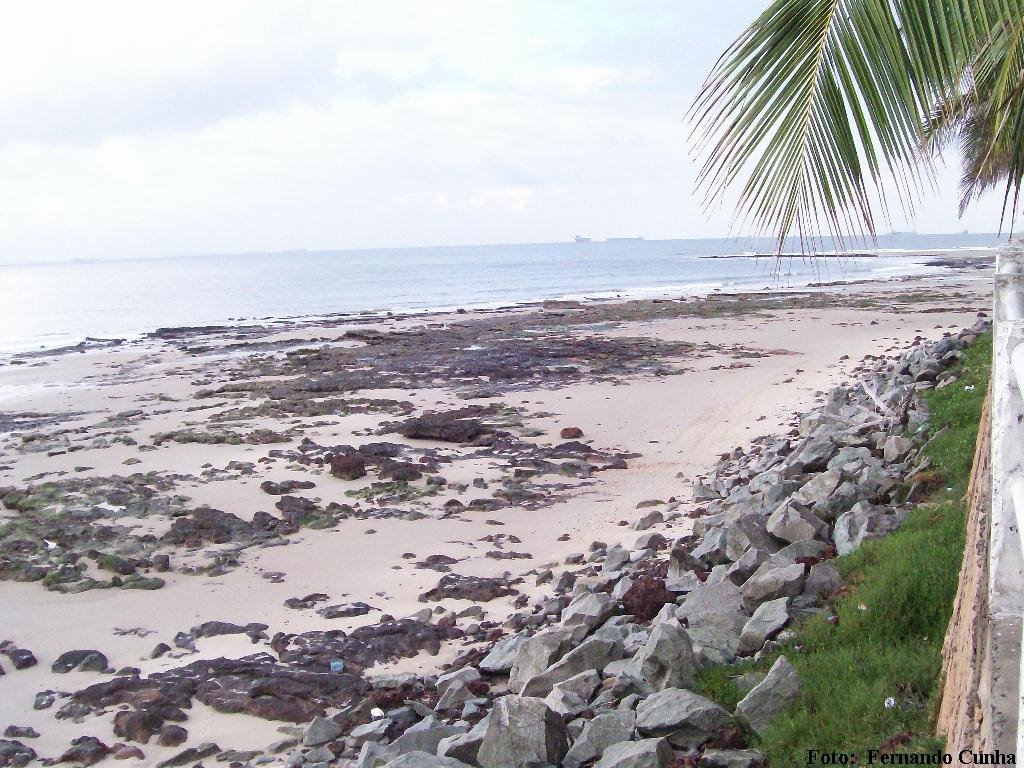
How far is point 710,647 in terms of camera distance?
15.7 ft

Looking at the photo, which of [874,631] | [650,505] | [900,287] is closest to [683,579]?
[874,631]

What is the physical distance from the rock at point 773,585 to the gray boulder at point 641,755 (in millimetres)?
1607

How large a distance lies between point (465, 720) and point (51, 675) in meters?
3.45

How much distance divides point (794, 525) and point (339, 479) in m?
7.00

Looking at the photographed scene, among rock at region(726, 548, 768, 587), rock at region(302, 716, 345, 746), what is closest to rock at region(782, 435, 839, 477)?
rock at region(726, 548, 768, 587)

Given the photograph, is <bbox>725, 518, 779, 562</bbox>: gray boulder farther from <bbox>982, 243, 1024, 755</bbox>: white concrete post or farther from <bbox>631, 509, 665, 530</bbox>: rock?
<bbox>982, 243, 1024, 755</bbox>: white concrete post

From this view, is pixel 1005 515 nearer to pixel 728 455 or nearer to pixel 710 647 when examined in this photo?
pixel 710 647

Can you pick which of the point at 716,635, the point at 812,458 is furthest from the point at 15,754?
the point at 812,458

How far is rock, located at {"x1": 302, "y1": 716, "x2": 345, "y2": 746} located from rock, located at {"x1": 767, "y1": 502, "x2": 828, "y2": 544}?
3.20 m

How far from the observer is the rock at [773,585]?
5141 mm

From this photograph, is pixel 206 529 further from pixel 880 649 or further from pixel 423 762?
pixel 880 649

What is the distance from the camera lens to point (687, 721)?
3986 mm

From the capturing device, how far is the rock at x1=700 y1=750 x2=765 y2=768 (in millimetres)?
3680

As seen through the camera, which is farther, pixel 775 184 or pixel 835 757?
pixel 835 757
